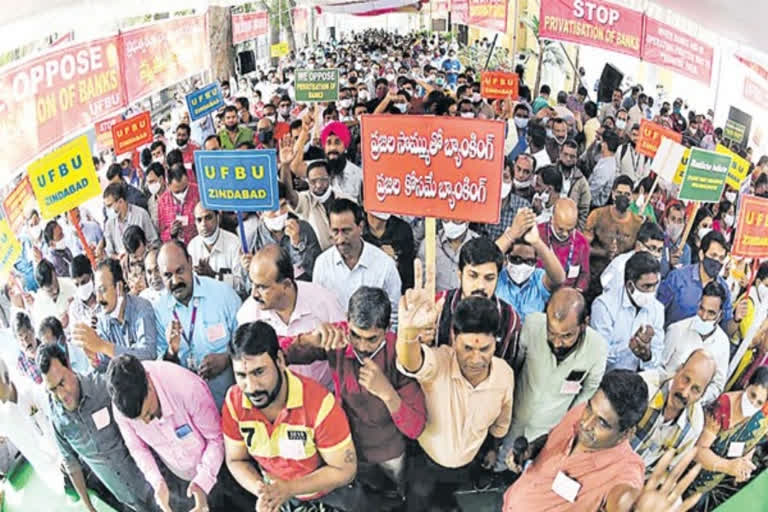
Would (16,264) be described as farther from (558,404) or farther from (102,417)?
(558,404)

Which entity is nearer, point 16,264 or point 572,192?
point 16,264

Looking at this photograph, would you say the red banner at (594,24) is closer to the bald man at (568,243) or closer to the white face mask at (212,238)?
the bald man at (568,243)

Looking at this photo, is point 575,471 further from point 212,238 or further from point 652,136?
point 212,238

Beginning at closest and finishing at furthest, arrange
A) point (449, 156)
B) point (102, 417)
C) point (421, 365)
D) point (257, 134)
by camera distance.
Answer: point (449, 156) → point (421, 365) → point (102, 417) → point (257, 134)

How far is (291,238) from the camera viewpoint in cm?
201

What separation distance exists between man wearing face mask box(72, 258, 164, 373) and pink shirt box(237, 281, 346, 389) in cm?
28

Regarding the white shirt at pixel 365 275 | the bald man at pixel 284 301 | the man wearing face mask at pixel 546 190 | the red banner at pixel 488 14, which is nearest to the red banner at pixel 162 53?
the bald man at pixel 284 301

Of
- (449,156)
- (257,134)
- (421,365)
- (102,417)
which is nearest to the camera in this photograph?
(449,156)

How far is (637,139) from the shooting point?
2.29 metres

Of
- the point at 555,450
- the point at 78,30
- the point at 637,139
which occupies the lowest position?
the point at 555,450

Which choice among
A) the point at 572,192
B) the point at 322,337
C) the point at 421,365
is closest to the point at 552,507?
the point at 421,365

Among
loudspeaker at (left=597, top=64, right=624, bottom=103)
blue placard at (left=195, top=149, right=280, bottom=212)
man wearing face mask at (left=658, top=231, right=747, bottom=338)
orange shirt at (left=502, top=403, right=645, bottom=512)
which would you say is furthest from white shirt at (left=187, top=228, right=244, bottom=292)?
loudspeaker at (left=597, top=64, right=624, bottom=103)

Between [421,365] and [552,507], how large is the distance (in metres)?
0.56

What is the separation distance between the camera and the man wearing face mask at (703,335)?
200cm
